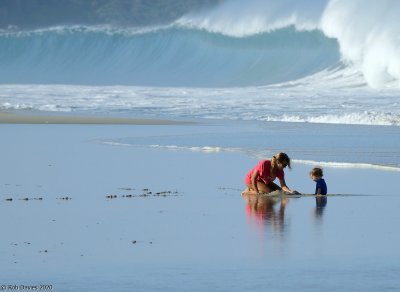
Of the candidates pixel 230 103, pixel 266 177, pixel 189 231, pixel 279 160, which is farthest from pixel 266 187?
pixel 230 103

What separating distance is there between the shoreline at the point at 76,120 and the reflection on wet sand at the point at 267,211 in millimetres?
12122

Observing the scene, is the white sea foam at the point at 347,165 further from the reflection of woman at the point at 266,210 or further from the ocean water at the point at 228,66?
the ocean water at the point at 228,66

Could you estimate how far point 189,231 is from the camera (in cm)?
738

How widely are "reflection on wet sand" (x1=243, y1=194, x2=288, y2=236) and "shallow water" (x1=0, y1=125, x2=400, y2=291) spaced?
0.01 metres

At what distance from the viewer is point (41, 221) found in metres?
7.72

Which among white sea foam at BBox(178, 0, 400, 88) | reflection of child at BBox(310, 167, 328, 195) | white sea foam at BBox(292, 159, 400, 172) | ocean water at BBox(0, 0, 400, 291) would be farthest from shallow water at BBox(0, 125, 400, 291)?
white sea foam at BBox(178, 0, 400, 88)

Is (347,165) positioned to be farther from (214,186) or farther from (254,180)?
(254,180)

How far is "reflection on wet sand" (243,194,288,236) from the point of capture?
25.1 feet

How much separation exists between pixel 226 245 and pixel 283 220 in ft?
3.78

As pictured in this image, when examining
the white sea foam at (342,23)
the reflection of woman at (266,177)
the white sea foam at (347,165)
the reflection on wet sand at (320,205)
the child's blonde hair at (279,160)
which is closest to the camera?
the reflection on wet sand at (320,205)

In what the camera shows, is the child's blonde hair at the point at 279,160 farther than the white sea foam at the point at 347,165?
No

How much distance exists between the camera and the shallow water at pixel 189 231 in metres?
5.86

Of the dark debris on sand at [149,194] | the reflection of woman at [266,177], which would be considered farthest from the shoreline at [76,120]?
the reflection of woman at [266,177]

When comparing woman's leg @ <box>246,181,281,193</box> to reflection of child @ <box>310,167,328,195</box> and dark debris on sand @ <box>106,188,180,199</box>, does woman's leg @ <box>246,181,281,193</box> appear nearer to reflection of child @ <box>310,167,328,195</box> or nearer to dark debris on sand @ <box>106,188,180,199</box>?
reflection of child @ <box>310,167,328,195</box>
